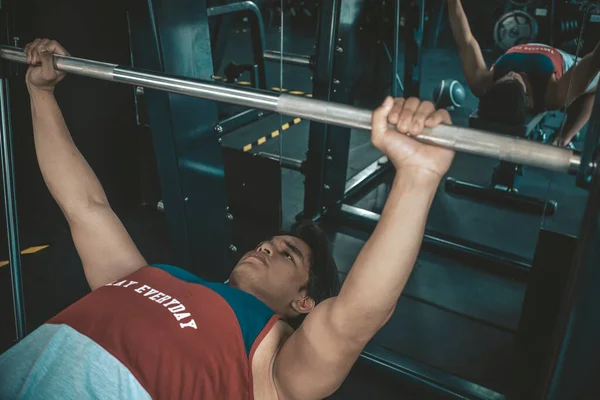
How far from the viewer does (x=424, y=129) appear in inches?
30.3

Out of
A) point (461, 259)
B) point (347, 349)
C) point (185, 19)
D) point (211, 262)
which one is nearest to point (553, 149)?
point (347, 349)

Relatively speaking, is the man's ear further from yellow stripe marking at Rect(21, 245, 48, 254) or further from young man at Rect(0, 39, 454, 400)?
yellow stripe marking at Rect(21, 245, 48, 254)

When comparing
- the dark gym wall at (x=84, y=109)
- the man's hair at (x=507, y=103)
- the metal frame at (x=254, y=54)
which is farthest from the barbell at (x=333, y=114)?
the man's hair at (x=507, y=103)

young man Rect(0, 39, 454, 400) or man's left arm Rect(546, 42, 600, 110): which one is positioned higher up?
man's left arm Rect(546, 42, 600, 110)

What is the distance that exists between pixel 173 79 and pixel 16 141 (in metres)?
1.88

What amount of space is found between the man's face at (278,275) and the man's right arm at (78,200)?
29cm

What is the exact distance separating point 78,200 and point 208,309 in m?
0.51

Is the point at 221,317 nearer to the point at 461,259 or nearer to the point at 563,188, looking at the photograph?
the point at 461,259

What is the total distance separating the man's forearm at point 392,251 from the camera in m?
0.82

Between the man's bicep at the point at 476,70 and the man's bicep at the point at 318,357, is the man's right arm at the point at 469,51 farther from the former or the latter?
the man's bicep at the point at 318,357

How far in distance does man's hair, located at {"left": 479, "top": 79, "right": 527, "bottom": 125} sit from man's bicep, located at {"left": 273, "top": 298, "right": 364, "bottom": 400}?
2240 mm

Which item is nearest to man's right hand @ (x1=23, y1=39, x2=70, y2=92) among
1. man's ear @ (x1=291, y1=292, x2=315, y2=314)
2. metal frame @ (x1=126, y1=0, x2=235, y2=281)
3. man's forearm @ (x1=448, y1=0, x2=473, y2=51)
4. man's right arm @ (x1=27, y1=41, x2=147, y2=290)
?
man's right arm @ (x1=27, y1=41, x2=147, y2=290)

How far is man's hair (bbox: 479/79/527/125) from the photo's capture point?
2.75 metres

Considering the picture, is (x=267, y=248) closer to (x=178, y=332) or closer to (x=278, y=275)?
(x=278, y=275)
